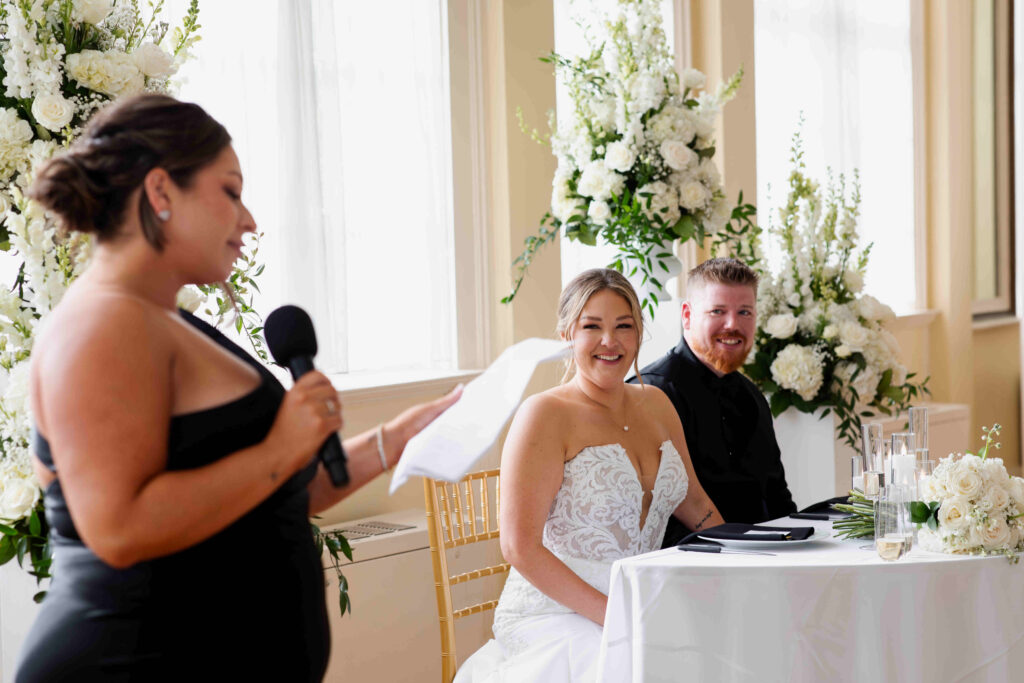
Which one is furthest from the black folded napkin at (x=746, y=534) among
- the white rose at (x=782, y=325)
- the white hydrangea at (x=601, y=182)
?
the white rose at (x=782, y=325)

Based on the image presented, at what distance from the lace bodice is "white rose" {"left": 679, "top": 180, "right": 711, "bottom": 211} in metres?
0.99

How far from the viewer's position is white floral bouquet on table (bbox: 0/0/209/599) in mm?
2061

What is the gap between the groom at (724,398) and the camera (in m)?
3.28

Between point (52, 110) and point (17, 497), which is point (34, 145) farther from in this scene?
point (17, 497)

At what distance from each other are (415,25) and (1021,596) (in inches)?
114

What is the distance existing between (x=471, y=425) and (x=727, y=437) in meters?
2.19

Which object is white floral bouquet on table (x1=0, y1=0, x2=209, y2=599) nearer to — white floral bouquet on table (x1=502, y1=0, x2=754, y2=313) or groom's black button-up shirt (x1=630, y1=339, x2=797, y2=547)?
white floral bouquet on table (x1=502, y1=0, x2=754, y2=313)

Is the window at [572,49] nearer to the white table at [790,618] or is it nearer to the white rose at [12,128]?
the white table at [790,618]

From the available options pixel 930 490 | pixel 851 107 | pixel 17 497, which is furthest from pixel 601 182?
pixel 851 107

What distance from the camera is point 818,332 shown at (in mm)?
4191

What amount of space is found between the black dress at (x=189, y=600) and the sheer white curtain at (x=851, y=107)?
470 cm

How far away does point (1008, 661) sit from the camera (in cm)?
229

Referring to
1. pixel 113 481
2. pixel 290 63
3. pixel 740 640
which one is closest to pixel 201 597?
pixel 113 481

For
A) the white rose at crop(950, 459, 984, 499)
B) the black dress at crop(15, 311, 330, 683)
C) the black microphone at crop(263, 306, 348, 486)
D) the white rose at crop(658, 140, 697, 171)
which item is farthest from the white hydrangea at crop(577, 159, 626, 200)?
the black dress at crop(15, 311, 330, 683)
